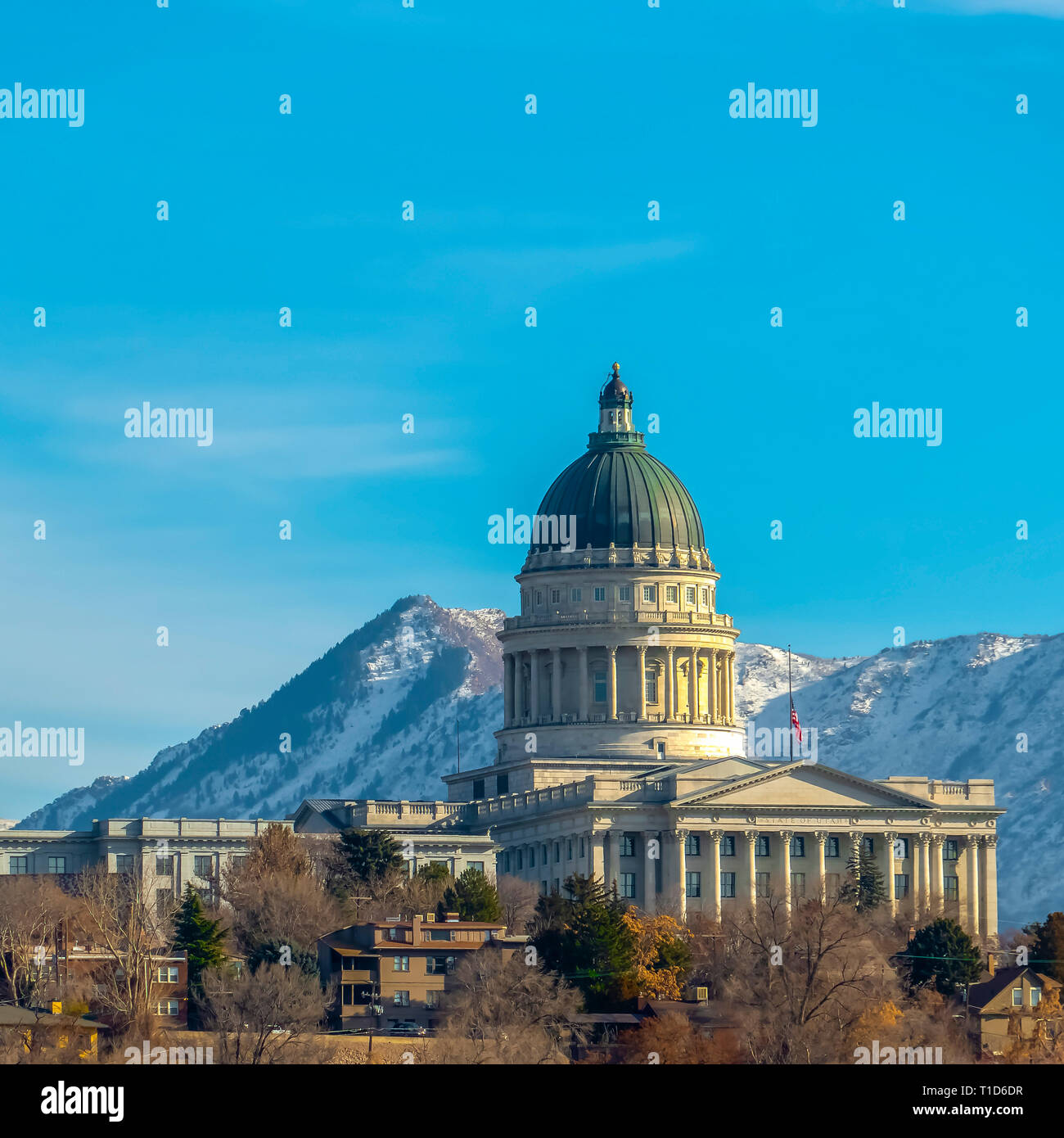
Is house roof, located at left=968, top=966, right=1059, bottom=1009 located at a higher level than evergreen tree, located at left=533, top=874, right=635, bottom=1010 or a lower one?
lower

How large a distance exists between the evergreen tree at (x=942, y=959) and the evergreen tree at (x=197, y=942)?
1295 inches

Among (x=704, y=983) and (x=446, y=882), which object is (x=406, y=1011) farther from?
(x=446, y=882)

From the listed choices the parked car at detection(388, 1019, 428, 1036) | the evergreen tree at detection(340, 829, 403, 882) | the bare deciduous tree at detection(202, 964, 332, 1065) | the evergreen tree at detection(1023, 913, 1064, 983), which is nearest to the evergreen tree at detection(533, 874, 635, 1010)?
the parked car at detection(388, 1019, 428, 1036)

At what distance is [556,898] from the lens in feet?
596

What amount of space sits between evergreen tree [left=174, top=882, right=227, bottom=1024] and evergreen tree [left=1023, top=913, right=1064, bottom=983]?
4053 cm

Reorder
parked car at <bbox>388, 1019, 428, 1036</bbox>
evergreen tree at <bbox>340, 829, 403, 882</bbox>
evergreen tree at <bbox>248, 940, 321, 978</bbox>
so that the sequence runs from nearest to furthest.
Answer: parked car at <bbox>388, 1019, 428, 1036</bbox>, evergreen tree at <bbox>248, 940, 321, 978</bbox>, evergreen tree at <bbox>340, 829, 403, 882</bbox>

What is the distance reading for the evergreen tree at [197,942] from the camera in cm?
16488

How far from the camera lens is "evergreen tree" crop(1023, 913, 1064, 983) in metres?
178

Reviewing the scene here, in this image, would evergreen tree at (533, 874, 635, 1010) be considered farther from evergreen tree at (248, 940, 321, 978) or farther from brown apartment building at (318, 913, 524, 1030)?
evergreen tree at (248, 940, 321, 978)

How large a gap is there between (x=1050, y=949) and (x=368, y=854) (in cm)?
3789

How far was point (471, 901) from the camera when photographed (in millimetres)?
183375

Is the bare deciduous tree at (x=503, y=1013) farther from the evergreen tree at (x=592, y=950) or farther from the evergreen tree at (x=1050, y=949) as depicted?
the evergreen tree at (x=1050, y=949)

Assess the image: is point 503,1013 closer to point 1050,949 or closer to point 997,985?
point 997,985
